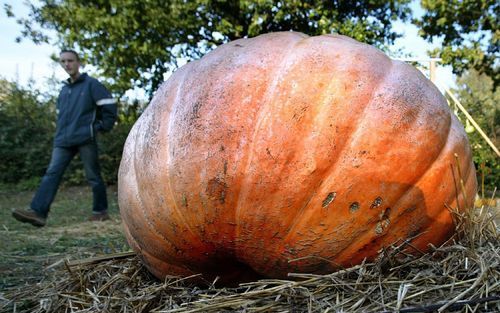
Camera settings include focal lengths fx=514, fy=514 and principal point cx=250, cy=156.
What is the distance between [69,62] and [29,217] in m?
1.65

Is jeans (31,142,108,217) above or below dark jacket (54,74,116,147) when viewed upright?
below

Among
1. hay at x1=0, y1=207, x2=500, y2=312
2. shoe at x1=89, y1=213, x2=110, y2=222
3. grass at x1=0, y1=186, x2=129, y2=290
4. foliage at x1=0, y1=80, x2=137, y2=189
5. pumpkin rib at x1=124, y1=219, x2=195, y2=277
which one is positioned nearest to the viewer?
hay at x1=0, y1=207, x2=500, y2=312

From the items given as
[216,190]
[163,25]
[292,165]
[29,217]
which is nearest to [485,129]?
[163,25]

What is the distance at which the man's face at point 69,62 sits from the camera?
209 inches

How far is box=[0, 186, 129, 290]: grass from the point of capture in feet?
9.75

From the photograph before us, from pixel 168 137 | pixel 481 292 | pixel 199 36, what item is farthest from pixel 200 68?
pixel 199 36

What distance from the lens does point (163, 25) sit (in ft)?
31.0

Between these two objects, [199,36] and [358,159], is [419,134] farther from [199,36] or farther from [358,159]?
[199,36]

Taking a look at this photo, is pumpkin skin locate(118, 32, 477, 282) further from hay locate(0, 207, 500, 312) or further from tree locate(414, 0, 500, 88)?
tree locate(414, 0, 500, 88)

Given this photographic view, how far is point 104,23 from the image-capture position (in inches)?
366

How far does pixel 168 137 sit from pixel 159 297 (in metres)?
0.57

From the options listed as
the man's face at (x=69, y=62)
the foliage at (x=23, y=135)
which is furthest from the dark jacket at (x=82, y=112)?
the foliage at (x=23, y=135)

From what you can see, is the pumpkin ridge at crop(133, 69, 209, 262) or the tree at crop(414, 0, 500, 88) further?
the tree at crop(414, 0, 500, 88)

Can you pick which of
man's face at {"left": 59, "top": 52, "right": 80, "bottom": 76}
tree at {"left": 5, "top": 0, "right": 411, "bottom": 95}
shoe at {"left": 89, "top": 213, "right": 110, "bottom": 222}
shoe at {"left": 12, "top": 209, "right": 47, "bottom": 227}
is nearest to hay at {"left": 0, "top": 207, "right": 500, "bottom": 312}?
shoe at {"left": 12, "top": 209, "right": 47, "bottom": 227}
